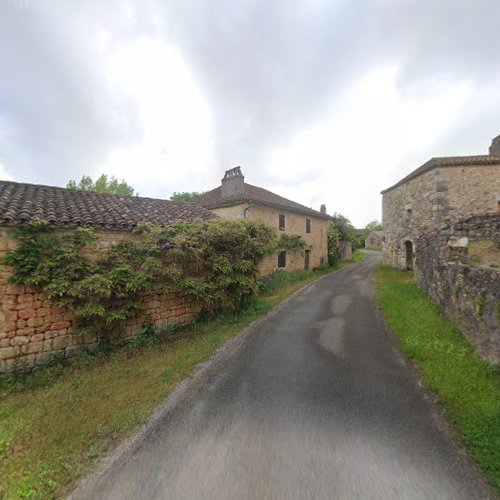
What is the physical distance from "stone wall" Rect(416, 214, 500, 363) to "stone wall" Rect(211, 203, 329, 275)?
792cm

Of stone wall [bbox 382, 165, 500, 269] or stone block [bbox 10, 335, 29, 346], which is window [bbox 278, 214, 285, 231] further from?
stone block [bbox 10, 335, 29, 346]

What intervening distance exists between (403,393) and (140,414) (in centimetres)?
445

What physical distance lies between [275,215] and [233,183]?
13.3ft

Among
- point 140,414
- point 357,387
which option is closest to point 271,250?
point 357,387

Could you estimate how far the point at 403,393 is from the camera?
13.2 ft

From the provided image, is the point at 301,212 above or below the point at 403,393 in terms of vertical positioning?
above

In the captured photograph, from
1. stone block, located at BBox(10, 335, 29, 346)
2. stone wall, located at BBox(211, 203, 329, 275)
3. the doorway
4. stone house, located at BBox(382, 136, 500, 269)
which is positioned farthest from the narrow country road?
the doorway

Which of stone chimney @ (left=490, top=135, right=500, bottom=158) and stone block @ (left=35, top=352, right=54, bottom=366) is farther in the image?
stone chimney @ (left=490, top=135, right=500, bottom=158)

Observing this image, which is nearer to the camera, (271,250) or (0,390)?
(0,390)

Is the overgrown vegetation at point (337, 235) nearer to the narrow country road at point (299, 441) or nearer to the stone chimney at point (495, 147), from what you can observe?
the stone chimney at point (495, 147)

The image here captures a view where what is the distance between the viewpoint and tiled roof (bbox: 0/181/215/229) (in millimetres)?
5801

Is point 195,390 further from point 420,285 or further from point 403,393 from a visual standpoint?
point 420,285

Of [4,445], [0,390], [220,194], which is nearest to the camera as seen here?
[4,445]

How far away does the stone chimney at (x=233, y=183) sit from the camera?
17.3 metres
